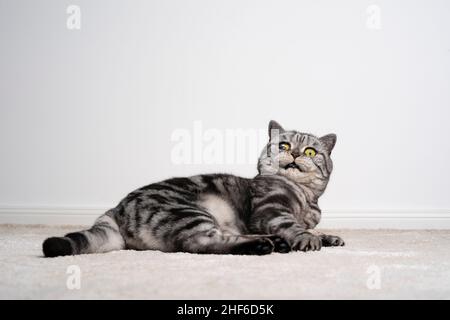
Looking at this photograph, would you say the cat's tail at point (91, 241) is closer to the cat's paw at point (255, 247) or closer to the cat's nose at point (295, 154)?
the cat's paw at point (255, 247)

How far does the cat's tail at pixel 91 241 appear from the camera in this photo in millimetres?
1575

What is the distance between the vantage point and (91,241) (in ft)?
5.61

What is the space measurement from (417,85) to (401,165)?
0.47 meters

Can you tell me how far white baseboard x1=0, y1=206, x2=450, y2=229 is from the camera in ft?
9.12

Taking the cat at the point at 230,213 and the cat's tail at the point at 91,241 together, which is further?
the cat at the point at 230,213

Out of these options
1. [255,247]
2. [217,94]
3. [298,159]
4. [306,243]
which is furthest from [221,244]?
[217,94]

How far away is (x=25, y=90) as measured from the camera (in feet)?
9.37

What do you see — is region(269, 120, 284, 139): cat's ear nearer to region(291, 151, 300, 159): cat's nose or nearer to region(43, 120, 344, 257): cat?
region(43, 120, 344, 257): cat

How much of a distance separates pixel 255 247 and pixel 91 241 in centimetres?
56

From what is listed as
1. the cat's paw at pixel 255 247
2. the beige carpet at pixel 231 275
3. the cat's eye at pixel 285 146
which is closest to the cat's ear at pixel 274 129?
the cat's eye at pixel 285 146

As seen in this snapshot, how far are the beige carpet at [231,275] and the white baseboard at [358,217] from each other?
859mm

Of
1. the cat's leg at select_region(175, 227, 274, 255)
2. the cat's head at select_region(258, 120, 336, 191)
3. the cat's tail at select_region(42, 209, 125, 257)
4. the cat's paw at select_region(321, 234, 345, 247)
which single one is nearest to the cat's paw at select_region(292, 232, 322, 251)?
the cat's leg at select_region(175, 227, 274, 255)

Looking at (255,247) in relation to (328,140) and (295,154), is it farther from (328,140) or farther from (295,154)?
(328,140)

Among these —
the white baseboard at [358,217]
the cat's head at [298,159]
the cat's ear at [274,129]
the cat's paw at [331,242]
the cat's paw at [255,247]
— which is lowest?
the white baseboard at [358,217]
